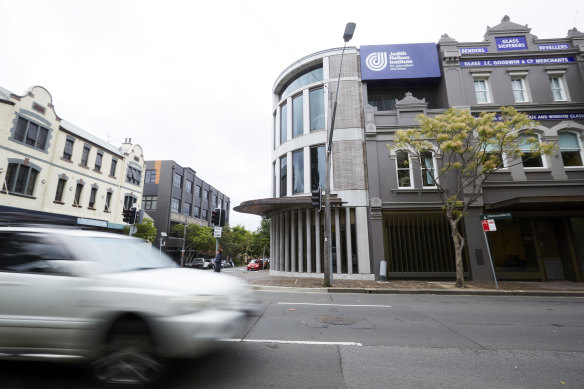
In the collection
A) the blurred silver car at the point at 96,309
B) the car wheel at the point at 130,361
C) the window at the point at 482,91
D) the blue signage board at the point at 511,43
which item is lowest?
the car wheel at the point at 130,361

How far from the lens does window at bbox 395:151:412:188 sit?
50.2 ft

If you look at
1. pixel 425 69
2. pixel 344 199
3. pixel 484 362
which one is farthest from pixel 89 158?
pixel 484 362

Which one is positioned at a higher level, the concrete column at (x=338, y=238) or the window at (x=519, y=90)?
the window at (x=519, y=90)

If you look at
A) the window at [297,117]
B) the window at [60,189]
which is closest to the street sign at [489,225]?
the window at [297,117]

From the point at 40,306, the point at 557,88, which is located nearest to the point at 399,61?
the point at 557,88

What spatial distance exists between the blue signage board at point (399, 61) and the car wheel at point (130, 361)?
17764mm

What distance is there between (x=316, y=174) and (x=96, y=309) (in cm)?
1499

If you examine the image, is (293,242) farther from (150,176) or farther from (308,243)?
(150,176)

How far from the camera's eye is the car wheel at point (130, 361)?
2.79 meters

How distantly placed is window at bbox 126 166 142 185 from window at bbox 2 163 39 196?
362 inches

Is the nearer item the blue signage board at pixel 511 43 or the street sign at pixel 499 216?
the street sign at pixel 499 216

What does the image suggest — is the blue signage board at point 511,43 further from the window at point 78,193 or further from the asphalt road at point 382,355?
the window at point 78,193

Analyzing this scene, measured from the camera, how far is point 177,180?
4525cm

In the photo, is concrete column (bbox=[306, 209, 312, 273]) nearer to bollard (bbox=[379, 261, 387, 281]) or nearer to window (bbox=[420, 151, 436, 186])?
bollard (bbox=[379, 261, 387, 281])
